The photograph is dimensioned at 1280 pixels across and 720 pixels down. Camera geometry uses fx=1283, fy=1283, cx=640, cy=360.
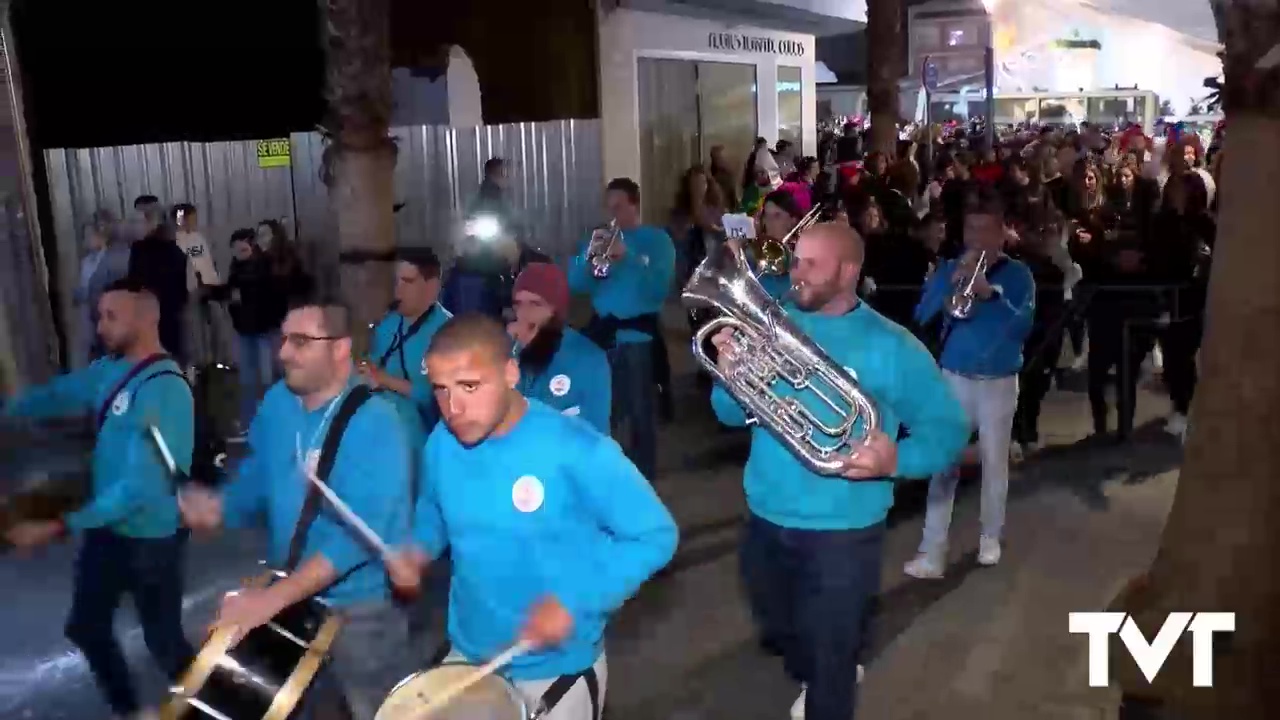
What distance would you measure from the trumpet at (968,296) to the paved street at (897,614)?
1369mm

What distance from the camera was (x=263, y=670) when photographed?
12.2ft

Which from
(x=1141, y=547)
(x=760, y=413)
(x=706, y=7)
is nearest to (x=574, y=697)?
(x=760, y=413)

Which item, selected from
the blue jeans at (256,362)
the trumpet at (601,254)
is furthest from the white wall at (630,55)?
the trumpet at (601,254)

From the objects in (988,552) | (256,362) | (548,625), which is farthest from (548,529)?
(256,362)

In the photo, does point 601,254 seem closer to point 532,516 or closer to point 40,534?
point 40,534

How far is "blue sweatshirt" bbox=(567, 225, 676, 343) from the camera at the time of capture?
7.75 m

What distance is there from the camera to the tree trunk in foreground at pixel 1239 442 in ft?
14.8

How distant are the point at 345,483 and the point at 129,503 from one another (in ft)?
3.39

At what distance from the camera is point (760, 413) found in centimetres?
421

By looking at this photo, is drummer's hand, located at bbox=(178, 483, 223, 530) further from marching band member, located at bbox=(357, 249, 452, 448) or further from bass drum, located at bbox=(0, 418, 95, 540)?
bass drum, located at bbox=(0, 418, 95, 540)

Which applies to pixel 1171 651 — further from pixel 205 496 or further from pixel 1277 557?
pixel 205 496

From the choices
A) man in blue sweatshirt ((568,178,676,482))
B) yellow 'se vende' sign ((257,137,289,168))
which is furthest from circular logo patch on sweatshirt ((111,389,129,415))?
yellow 'se vende' sign ((257,137,289,168))

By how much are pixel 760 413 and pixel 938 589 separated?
105 inches

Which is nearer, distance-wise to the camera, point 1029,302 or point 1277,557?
point 1277,557
